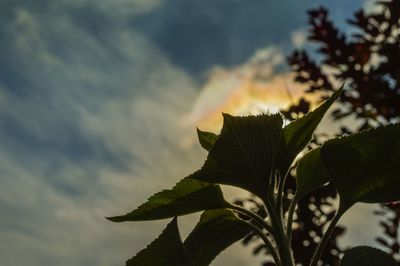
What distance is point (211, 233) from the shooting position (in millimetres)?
1859

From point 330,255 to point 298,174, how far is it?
2248mm

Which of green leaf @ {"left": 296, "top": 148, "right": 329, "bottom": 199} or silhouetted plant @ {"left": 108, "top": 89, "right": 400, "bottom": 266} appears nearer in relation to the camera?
silhouetted plant @ {"left": 108, "top": 89, "right": 400, "bottom": 266}

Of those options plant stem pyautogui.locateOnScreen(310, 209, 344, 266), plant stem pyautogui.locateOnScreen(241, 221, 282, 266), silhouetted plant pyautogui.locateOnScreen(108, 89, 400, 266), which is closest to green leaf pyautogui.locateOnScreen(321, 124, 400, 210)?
silhouetted plant pyautogui.locateOnScreen(108, 89, 400, 266)

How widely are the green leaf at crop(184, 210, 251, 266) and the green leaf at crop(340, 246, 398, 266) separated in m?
0.34

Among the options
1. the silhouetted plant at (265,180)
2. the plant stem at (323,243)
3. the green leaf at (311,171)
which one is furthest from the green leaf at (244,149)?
the plant stem at (323,243)

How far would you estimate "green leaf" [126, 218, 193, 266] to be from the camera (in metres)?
1.76

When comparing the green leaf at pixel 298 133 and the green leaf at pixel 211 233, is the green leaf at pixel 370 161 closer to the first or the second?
the green leaf at pixel 298 133

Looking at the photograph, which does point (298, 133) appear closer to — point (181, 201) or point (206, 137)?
point (206, 137)

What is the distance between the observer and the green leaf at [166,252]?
1.76 meters

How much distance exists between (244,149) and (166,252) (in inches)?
17.0

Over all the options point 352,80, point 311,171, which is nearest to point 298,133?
point 311,171

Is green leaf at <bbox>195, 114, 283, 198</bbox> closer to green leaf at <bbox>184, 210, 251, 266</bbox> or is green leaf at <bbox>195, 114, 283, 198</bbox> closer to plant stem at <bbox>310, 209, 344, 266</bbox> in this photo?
green leaf at <bbox>184, 210, 251, 266</bbox>

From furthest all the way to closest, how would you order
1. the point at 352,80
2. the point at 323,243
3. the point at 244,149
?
the point at 352,80, the point at 323,243, the point at 244,149

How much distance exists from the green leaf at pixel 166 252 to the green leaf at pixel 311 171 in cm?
44
